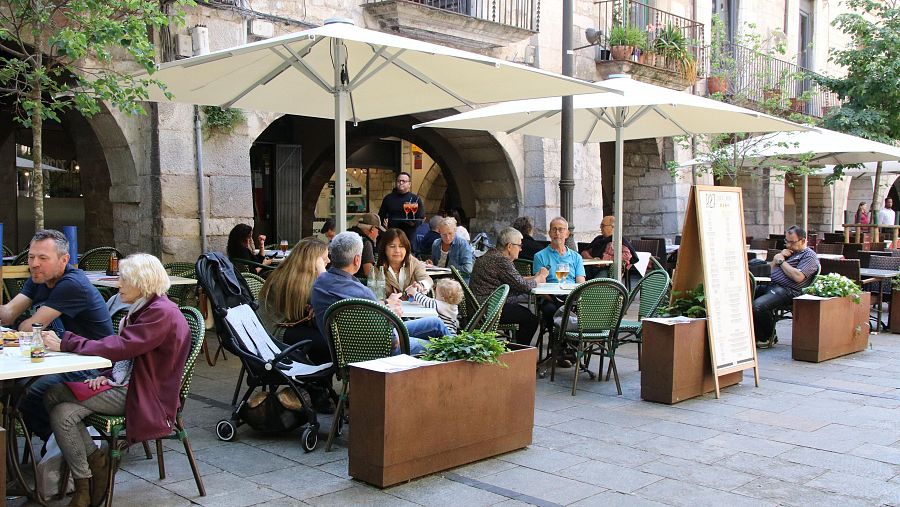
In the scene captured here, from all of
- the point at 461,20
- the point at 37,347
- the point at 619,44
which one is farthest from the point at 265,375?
the point at 619,44

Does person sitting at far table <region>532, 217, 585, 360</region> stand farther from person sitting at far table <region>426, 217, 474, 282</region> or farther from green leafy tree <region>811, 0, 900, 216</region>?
green leafy tree <region>811, 0, 900, 216</region>

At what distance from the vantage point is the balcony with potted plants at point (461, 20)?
11.1 meters

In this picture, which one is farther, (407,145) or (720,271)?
(407,145)

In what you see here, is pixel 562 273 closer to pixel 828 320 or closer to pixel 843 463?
pixel 828 320

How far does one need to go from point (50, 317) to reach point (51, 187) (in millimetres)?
10187

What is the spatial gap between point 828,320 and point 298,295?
5186 mm

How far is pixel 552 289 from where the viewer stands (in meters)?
7.20

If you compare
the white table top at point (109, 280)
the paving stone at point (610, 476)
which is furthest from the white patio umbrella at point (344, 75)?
the paving stone at point (610, 476)

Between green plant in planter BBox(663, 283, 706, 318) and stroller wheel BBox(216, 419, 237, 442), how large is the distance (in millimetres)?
3466

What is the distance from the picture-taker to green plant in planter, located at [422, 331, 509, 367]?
463 centimetres

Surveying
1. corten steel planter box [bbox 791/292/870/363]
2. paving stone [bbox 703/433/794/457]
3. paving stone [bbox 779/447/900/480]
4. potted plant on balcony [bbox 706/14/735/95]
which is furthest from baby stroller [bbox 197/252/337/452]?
potted plant on balcony [bbox 706/14/735/95]

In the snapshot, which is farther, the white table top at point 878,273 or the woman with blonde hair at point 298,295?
the white table top at point 878,273

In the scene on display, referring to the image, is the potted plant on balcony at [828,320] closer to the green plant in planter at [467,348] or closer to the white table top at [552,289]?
the white table top at [552,289]

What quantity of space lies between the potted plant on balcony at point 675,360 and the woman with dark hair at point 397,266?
167cm
